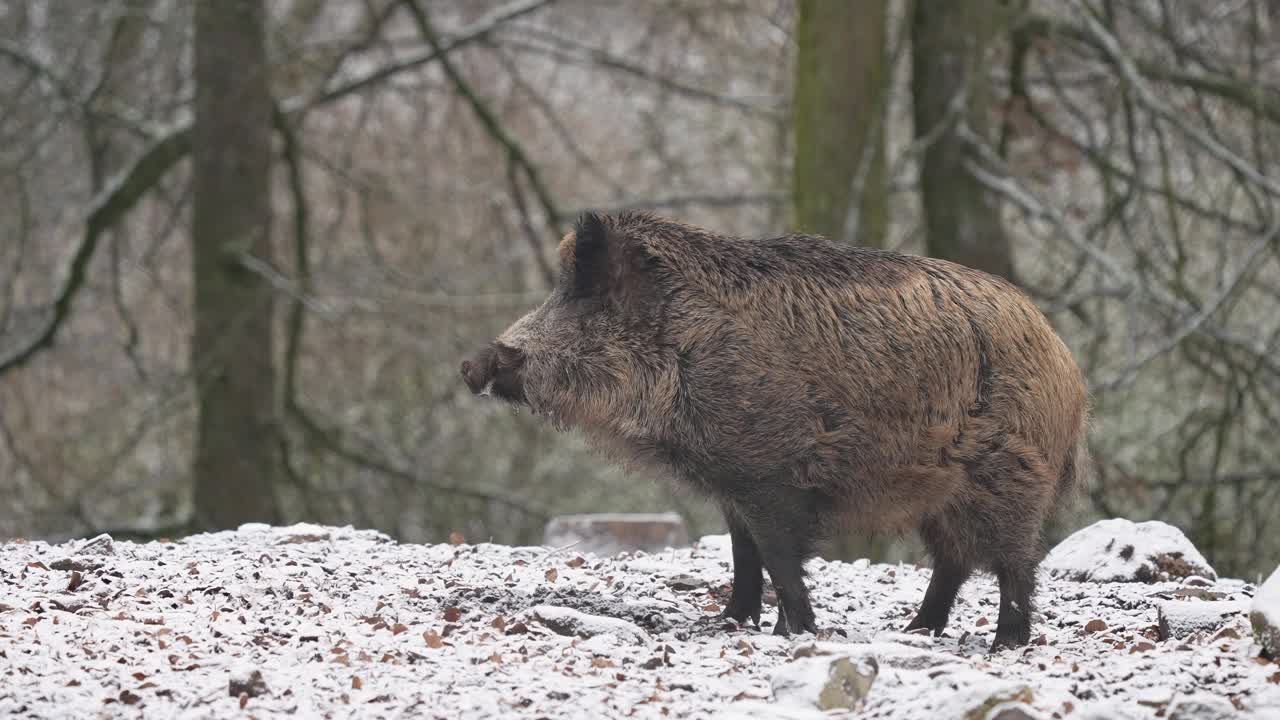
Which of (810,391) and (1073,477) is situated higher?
(810,391)

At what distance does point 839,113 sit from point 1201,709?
6.64m

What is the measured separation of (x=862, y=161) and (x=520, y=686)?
6.35 m

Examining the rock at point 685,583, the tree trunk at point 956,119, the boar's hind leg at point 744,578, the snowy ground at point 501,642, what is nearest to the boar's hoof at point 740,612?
the boar's hind leg at point 744,578

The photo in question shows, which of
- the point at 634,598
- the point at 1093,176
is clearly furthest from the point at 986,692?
the point at 1093,176

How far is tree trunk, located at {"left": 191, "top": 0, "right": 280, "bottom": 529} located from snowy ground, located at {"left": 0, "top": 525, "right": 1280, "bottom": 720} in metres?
3.88

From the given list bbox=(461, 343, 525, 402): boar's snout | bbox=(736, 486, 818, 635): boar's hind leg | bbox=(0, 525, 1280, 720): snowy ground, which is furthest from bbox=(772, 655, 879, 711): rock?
bbox=(461, 343, 525, 402): boar's snout

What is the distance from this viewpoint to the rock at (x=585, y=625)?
212 inches

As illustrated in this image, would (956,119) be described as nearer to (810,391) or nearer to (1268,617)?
(810,391)

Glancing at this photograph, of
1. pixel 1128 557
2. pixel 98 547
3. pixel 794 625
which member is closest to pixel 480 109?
pixel 98 547

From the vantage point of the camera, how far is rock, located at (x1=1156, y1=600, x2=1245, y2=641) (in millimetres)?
5801

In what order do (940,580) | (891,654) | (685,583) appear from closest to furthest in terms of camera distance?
1. (891,654)
2. (940,580)
3. (685,583)

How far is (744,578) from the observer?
6234mm

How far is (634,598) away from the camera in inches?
249

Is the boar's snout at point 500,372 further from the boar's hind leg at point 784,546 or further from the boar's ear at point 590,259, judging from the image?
the boar's hind leg at point 784,546
